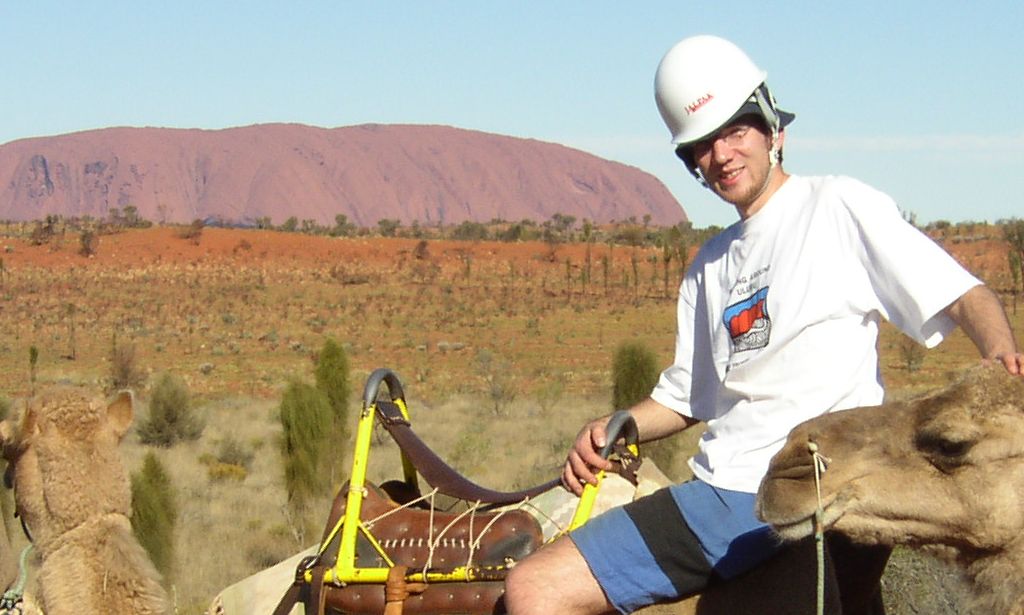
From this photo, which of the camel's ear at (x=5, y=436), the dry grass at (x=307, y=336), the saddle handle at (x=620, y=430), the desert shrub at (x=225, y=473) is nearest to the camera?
the saddle handle at (x=620, y=430)

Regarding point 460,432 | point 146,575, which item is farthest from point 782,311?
point 460,432

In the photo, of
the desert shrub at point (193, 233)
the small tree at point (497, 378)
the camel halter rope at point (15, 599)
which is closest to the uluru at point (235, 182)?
the desert shrub at point (193, 233)

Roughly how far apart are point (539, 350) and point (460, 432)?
15757 millimetres

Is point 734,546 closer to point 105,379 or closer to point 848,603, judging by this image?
point 848,603

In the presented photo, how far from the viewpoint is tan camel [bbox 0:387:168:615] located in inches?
181

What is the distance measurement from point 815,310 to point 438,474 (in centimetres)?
162

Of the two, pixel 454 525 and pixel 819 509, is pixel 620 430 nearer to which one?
pixel 454 525

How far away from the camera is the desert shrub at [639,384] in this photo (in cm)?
1579

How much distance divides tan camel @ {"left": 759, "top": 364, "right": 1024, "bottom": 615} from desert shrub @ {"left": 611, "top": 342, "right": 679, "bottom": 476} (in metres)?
12.1

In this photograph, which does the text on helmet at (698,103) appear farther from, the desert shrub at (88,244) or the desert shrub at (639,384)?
the desert shrub at (88,244)

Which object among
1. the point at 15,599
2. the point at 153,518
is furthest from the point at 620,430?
the point at 153,518

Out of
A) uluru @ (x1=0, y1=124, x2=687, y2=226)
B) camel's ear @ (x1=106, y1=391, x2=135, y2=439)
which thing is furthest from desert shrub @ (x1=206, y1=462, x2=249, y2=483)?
uluru @ (x1=0, y1=124, x2=687, y2=226)

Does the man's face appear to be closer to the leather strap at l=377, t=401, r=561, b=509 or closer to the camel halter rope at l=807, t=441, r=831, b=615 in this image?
the camel halter rope at l=807, t=441, r=831, b=615

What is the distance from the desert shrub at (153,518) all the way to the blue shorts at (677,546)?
23.5 feet
